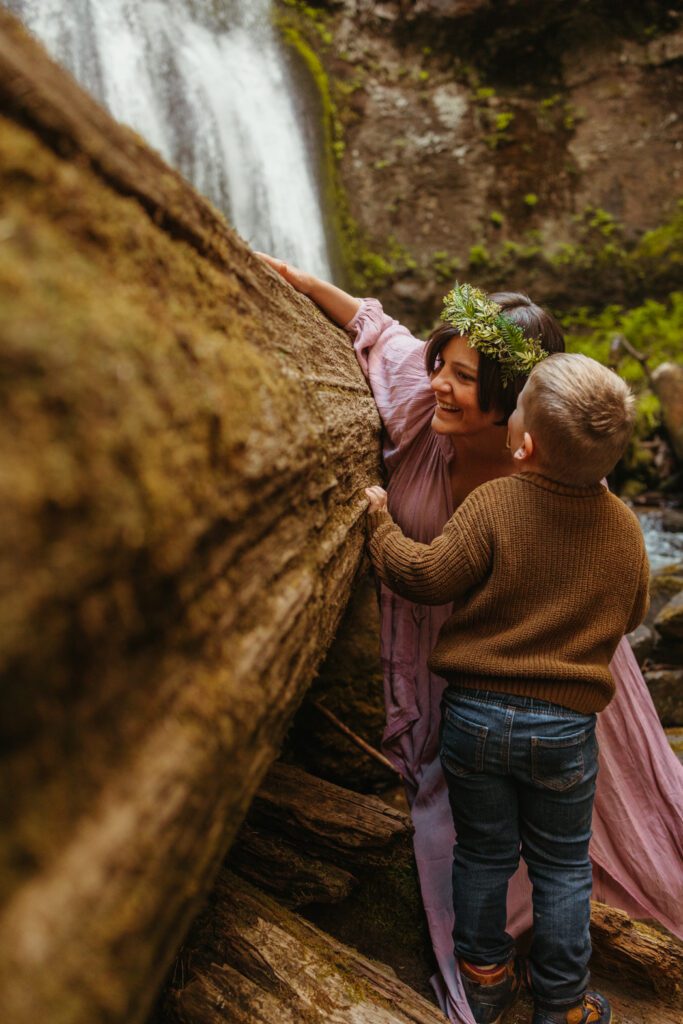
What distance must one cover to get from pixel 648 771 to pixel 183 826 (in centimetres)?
216

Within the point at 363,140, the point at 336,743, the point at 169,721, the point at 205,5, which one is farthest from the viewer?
the point at 363,140

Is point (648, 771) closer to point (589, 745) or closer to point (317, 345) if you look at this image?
point (589, 745)

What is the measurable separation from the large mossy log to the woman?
1.29 meters

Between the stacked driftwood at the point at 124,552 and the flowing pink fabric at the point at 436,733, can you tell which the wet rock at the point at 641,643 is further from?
the stacked driftwood at the point at 124,552

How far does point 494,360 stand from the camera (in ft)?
6.72

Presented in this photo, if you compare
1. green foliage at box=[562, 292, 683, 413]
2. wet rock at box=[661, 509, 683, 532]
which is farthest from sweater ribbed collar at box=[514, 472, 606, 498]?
green foliage at box=[562, 292, 683, 413]

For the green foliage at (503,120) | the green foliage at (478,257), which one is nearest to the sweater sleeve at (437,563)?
the green foliage at (478,257)

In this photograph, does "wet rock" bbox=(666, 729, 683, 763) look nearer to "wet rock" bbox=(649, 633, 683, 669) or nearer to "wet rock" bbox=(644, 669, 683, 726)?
"wet rock" bbox=(644, 669, 683, 726)

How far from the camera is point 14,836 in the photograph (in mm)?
514

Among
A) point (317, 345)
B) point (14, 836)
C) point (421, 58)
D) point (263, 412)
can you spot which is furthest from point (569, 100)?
point (14, 836)

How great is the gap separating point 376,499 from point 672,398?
6198 mm

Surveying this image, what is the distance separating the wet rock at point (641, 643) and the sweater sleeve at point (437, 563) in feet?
6.65

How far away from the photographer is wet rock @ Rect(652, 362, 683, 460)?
22.6 feet

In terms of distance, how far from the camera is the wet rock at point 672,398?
271 inches
